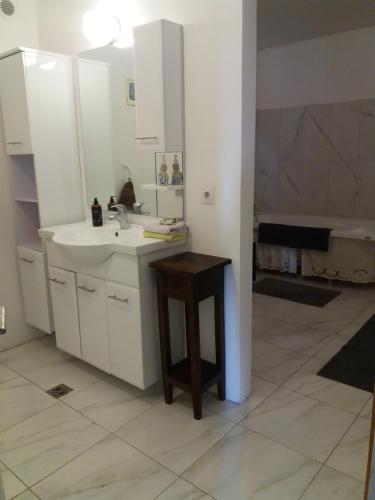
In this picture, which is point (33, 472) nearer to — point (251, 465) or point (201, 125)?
point (251, 465)

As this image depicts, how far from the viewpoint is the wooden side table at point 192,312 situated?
1.96 m

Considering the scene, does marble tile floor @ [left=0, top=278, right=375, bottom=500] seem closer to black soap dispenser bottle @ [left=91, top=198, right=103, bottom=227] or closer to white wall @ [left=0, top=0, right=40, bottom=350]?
white wall @ [left=0, top=0, right=40, bottom=350]

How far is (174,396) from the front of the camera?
234 centimetres

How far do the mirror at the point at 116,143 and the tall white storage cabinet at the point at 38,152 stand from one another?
115 millimetres

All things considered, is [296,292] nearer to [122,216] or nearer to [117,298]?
[122,216]

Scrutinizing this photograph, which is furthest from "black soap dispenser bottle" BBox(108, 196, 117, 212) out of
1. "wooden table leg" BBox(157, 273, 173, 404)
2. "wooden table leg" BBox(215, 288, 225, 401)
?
"wooden table leg" BBox(215, 288, 225, 401)

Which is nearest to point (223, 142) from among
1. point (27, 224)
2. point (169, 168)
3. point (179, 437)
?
point (169, 168)

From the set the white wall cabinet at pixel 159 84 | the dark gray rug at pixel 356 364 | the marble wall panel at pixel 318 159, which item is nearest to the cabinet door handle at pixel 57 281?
the white wall cabinet at pixel 159 84

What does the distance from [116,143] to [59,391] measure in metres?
1.61

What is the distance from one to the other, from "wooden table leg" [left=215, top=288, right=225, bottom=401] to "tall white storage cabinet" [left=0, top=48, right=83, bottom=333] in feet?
4.17

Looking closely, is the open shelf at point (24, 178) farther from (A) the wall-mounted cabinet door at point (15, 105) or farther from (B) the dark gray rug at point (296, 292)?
(B) the dark gray rug at point (296, 292)

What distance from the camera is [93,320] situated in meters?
2.37

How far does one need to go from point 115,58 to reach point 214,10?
31.3 inches

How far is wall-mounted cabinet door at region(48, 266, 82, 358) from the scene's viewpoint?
2464 mm
